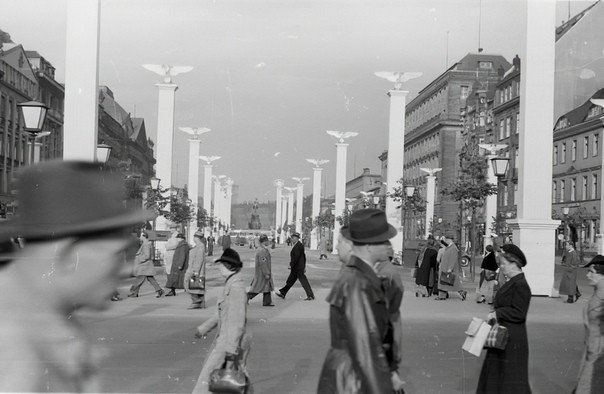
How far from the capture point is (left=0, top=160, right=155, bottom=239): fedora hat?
5.61m

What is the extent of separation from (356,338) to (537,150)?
11.8 m

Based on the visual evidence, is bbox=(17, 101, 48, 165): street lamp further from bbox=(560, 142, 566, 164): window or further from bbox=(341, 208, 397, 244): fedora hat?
bbox=(560, 142, 566, 164): window

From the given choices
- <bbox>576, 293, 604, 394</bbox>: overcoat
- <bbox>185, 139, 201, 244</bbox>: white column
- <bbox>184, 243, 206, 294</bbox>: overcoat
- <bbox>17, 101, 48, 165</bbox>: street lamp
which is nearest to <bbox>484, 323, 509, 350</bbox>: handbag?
<bbox>576, 293, 604, 394</bbox>: overcoat

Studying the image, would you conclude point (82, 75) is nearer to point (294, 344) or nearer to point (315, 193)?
point (294, 344)

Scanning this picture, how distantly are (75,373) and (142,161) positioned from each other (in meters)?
7.29

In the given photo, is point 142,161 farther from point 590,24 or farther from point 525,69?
point 590,24

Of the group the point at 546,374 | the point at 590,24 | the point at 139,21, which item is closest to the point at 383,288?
the point at 546,374

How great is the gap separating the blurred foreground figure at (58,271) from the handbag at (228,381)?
35.6 inches

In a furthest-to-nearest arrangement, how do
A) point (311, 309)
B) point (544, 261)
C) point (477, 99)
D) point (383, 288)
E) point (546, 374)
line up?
point (477, 99) → point (544, 261) → point (311, 309) → point (546, 374) → point (383, 288)

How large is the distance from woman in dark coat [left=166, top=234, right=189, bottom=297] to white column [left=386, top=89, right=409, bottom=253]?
5113 mm

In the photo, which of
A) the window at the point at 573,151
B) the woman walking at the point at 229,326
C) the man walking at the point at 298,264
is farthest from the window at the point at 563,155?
the woman walking at the point at 229,326

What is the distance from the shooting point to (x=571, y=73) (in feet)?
115

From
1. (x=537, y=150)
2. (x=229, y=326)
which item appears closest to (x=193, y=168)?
(x=229, y=326)

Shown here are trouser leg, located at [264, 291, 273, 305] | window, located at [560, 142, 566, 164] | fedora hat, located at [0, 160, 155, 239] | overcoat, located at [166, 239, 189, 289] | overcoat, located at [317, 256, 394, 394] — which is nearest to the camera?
overcoat, located at [317, 256, 394, 394]
